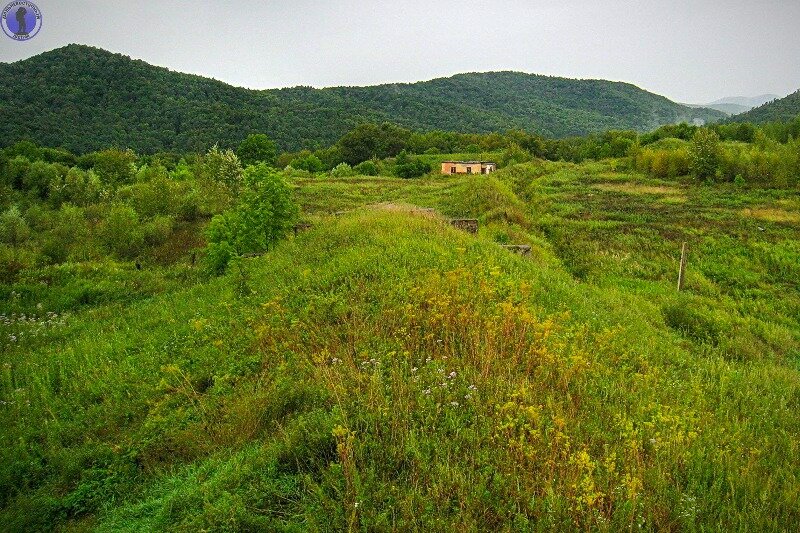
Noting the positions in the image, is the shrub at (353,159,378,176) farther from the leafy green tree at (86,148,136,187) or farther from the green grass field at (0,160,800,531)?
the green grass field at (0,160,800,531)

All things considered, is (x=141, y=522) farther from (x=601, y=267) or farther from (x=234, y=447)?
(x=601, y=267)

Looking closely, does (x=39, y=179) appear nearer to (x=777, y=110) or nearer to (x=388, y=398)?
(x=388, y=398)

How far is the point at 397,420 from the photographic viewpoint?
3.80 meters

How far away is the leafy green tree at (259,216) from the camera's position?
12.4 m

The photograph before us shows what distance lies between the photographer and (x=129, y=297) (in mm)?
13625

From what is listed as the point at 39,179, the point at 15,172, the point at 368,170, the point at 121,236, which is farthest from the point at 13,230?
the point at 368,170

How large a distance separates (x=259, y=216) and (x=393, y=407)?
972 cm

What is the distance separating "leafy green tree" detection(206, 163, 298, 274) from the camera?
1242 cm

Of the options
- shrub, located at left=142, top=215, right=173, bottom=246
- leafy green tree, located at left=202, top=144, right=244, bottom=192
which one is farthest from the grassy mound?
leafy green tree, located at left=202, top=144, right=244, bottom=192

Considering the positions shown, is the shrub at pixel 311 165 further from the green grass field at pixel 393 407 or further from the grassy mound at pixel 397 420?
the grassy mound at pixel 397 420

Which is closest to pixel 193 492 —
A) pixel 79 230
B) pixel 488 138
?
pixel 79 230

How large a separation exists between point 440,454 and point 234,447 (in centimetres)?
198

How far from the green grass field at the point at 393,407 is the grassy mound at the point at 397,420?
2cm

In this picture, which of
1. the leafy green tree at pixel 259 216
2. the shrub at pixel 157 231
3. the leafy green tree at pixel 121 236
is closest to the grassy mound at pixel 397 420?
the leafy green tree at pixel 259 216
